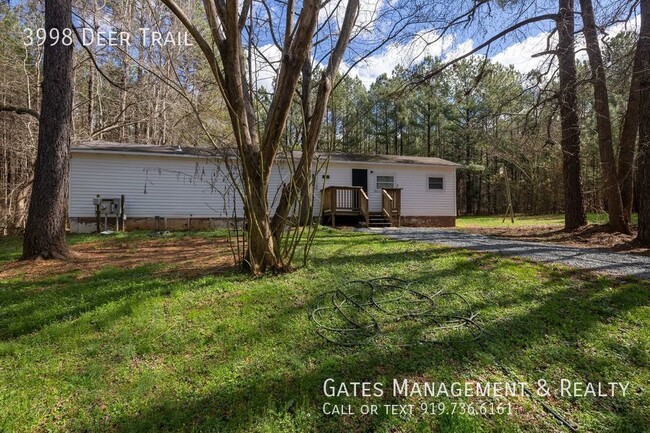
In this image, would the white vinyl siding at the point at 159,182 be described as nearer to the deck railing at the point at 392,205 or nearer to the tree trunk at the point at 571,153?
the deck railing at the point at 392,205

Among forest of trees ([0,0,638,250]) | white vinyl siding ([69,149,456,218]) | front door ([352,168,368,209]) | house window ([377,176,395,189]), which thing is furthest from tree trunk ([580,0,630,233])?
front door ([352,168,368,209])

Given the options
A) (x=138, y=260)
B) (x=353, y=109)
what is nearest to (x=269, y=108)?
(x=138, y=260)

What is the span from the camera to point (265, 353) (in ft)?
8.45

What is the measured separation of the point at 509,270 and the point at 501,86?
11261mm

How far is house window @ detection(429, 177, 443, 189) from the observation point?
46.8 ft

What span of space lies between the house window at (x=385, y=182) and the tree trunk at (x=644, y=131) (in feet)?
26.3

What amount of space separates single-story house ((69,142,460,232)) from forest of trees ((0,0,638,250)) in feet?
5.76

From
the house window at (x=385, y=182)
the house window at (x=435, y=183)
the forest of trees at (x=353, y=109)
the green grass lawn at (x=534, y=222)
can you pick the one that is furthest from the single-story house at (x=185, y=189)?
the green grass lawn at (x=534, y=222)

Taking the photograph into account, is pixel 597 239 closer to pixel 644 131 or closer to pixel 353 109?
pixel 644 131

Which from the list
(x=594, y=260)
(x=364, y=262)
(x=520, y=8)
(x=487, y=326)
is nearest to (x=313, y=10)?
(x=364, y=262)

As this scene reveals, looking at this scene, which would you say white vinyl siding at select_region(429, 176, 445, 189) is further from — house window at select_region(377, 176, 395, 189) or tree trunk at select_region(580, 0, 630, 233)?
tree trunk at select_region(580, 0, 630, 233)

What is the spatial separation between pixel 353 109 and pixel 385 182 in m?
15.7

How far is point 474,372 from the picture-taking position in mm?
2396

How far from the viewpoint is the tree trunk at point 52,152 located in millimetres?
5223
